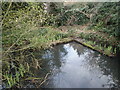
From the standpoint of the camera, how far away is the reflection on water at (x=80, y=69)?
3599mm

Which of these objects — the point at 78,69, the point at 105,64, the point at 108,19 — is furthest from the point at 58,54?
the point at 108,19

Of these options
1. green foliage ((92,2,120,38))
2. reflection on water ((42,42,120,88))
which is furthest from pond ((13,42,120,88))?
green foliage ((92,2,120,38))

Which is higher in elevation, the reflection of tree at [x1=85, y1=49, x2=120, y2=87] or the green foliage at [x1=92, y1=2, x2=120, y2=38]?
the green foliage at [x1=92, y1=2, x2=120, y2=38]

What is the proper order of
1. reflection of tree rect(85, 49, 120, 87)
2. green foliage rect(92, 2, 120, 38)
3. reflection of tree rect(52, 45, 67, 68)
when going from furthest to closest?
1. green foliage rect(92, 2, 120, 38)
2. reflection of tree rect(52, 45, 67, 68)
3. reflection of tree rect(85, 49, 120, 87)

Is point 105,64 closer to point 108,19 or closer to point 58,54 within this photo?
point 58,54

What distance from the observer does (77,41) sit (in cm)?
678

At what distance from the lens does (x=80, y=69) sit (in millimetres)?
4289

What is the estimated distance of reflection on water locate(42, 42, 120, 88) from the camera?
3.60 metres

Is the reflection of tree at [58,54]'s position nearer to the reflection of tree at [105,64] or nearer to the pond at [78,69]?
the pond at [78,69]

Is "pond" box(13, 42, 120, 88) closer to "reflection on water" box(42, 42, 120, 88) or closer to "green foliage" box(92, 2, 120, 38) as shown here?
"reflection on water" box(42, 42, 120, 88)

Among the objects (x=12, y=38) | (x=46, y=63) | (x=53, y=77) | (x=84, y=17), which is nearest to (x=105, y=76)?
(x=53, y=77)

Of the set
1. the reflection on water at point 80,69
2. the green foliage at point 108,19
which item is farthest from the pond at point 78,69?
the green foliage at point 108,19

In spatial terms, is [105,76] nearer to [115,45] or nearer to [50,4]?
[115,45]

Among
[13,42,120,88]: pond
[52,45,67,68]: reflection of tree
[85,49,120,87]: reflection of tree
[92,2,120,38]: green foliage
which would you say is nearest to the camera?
[13,42,120,88]: pond
